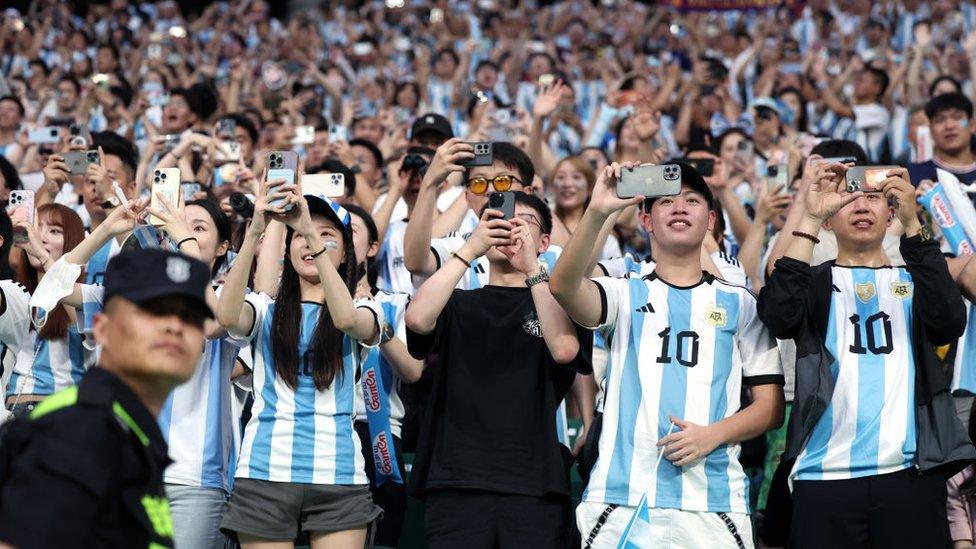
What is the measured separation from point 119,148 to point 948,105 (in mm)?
4997

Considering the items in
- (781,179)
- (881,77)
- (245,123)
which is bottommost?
(781,179)

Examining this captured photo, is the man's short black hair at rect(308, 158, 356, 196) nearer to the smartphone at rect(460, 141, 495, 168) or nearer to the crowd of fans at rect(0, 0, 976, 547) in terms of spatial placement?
the crowd of fans at rect(0, 0, 976, 547)

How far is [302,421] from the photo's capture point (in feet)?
16.7

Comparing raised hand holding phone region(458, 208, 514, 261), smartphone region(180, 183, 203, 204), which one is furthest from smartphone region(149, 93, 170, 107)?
raised hand holding phone region(458, 208, 514, 261)

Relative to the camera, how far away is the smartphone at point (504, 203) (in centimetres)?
502

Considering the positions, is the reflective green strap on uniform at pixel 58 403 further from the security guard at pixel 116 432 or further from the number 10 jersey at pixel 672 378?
the number 10 jersey at pixel 672 378

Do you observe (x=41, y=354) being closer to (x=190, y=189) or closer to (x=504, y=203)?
(x=190, y=189)

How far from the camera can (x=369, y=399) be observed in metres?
5.59

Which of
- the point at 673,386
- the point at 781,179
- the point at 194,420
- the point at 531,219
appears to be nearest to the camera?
the point at 673,386

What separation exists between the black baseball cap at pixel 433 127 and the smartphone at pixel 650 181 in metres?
3.62

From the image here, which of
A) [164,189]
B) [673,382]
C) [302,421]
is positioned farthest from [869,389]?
[164,189]

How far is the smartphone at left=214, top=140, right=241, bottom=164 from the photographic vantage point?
8109 mm

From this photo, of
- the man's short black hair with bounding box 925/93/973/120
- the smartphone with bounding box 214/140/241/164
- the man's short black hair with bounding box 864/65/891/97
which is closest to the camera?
the man's short black hair with bounding box 925/93/973/120

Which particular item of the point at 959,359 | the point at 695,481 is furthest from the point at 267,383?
the point at 959,359
